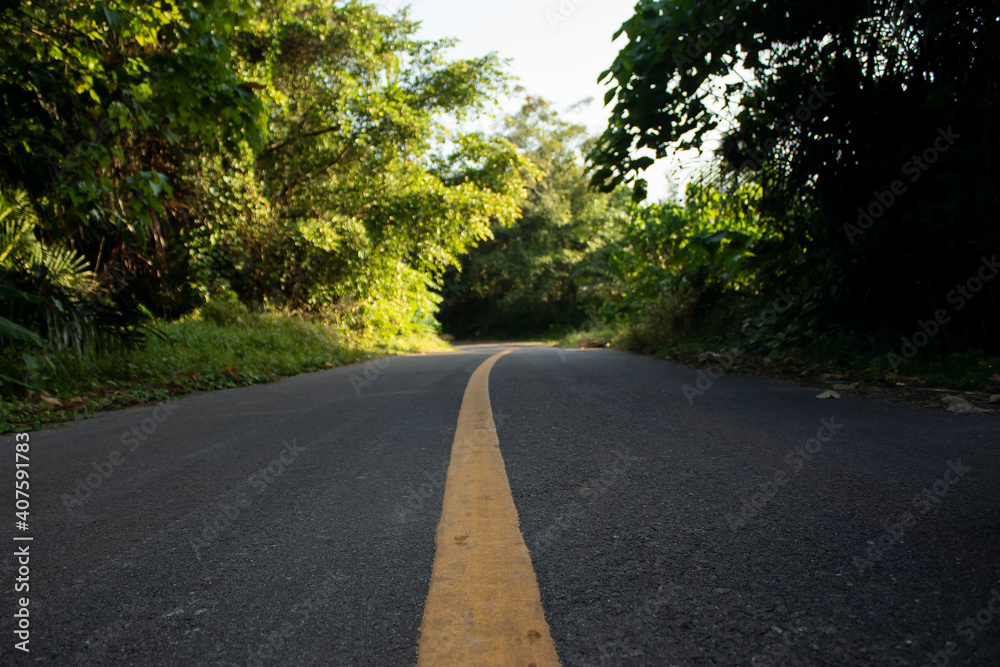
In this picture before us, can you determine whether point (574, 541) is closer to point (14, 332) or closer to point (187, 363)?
point (14, 332)

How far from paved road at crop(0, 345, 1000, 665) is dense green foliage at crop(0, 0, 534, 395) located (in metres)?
2.95

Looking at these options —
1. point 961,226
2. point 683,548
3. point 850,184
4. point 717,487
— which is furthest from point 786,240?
point 683,548

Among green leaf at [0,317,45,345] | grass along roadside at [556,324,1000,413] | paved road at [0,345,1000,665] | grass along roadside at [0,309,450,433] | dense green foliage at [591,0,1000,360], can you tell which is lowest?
grass along roadside at [556,324,1000,413]

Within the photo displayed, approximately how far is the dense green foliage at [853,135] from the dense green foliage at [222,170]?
4.08m

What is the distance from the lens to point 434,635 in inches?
53.6

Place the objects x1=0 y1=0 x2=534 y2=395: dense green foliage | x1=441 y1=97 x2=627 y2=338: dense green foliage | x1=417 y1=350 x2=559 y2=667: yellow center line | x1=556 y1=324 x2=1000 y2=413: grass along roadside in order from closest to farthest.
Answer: x1=417 y1=350 x2=559 y2=667: yellow center line → x1=556 y1=324 x2=1000 y2=413: grass along roadside → x1=0 y1=0 x2=534 y2=395: dense green foliage → x1=441 y1=97 x2=627 y2=338: dense green foliage

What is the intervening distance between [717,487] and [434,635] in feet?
4.62

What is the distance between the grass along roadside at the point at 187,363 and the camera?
17.8 feet

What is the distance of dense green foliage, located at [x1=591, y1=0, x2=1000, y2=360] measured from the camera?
5.44m

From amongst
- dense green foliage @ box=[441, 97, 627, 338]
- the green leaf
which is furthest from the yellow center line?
dense green foliage @ box=[441, 97, 627, 338]

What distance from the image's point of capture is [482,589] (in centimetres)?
156

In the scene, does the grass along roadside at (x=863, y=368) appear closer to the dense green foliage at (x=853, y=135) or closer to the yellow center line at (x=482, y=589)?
the dense green foliage at (x=853, y=135)

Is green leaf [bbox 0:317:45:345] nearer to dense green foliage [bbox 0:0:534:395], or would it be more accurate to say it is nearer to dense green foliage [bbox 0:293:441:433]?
dense green foliage [bbox 0:0:534:395]

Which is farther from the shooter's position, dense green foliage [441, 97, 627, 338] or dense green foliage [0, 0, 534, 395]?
dense green foliage [441, 97, 627, 338]
